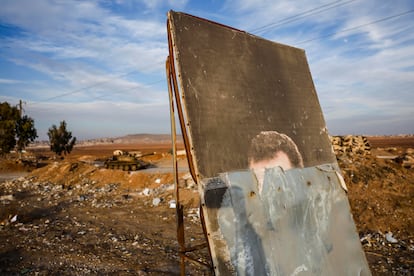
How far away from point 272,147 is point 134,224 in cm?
672

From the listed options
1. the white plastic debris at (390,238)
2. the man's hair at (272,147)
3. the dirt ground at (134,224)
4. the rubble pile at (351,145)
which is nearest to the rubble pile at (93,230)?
the dirt ground at (134,224)

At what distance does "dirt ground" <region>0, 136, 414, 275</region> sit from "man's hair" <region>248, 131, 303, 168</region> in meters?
3.31

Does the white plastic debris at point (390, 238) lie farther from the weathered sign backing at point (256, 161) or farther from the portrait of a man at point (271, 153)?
the portrait of a man at point (271, 153)

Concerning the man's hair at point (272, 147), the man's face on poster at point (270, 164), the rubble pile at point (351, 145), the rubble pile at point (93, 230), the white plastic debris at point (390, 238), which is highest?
the man's hair at point (272, 147)

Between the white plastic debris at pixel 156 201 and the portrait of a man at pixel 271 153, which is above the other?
the portrait of a man at pixel 271 153


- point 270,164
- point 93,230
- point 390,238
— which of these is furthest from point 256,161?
point 93,230

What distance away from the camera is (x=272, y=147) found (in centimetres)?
220

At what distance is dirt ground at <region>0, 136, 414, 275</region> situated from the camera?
16.9ft

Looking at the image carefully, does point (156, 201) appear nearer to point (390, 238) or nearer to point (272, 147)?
point (390, 238)

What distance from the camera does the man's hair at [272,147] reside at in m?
2.08

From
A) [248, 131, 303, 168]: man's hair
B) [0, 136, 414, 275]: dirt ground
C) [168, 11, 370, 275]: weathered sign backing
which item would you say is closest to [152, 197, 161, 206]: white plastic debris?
[0, 136, 414, 275]: dirt ground

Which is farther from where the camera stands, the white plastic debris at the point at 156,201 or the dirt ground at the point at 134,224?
the white plastic debris at the point at 156,201

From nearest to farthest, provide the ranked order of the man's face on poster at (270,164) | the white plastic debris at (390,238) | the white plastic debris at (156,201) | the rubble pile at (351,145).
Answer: the man's face on poster at (270,164), the white plastic debris at (390,238), the white plastic debris at (156,201), the rubble pile at (351,145)

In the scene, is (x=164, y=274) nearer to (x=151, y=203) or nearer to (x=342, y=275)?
(x=342, y=275)
